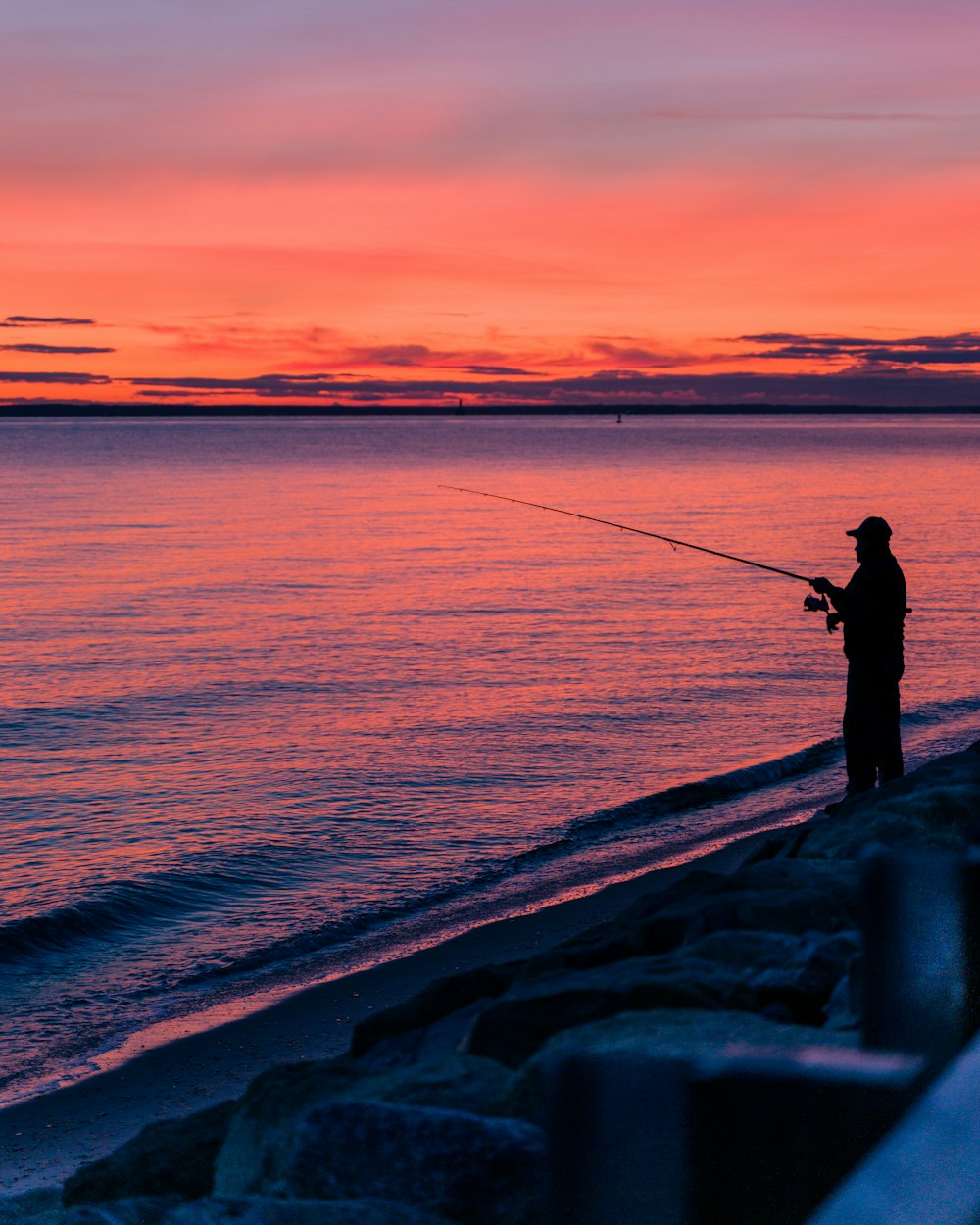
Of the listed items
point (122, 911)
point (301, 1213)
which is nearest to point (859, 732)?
point (122, 911)

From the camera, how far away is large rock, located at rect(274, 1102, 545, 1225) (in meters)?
3.10

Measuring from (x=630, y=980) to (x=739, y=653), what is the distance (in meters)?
13.8

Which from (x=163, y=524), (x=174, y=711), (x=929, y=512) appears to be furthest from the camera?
(x=929, y=512)

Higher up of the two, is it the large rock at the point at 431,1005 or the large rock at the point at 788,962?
the large rock at the point at 788,962

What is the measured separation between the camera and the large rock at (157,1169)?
4.05 meters

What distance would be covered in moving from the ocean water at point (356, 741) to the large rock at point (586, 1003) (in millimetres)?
2821

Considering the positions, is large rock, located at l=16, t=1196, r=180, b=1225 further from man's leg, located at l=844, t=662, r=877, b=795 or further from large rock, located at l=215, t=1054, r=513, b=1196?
man's leg, located at l=844, t=662, r=877, b=795

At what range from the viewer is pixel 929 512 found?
1773 inches

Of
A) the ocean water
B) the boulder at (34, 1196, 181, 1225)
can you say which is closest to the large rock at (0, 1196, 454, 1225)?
the boulder at (34, 1196, 181, 1225)

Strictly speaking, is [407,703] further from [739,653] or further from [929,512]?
[929,512]

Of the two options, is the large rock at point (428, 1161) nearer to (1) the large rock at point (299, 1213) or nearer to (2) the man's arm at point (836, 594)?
(1) the large rock at point (299, 1213)

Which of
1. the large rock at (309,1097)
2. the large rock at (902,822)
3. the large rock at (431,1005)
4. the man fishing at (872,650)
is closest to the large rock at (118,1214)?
the large rock at (309,1097)

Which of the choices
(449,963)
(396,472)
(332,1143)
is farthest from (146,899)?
(396,472)

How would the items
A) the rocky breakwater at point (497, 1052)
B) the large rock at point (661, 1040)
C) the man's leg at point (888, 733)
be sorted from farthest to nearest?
the man's leg at point (888, 733)
the rocky breakwater at point (497, 1052)
the large rock at point (661, 1040)
